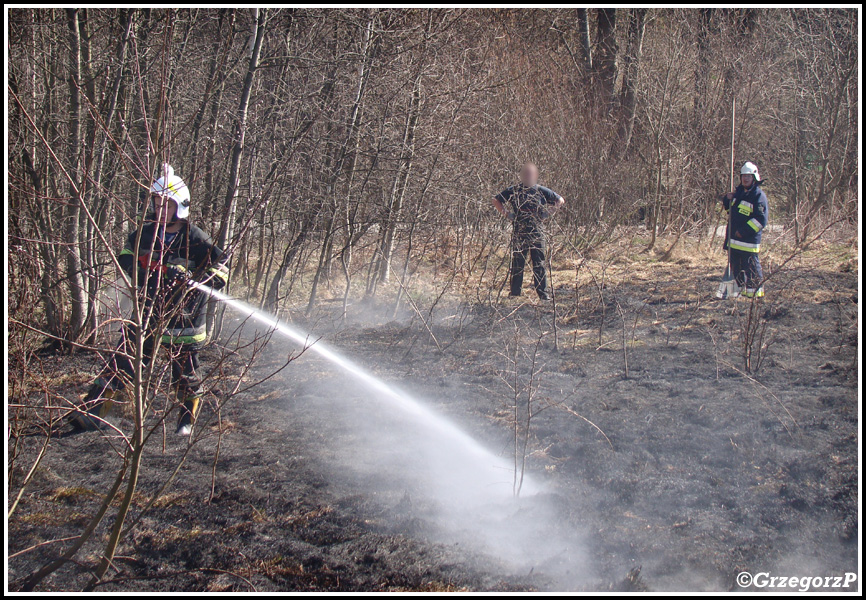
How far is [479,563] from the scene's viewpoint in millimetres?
2980

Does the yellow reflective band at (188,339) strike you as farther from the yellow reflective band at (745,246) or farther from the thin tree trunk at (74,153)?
the yellow reflective band at (745,246)

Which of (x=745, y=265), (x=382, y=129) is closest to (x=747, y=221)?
(x=745, y=265)

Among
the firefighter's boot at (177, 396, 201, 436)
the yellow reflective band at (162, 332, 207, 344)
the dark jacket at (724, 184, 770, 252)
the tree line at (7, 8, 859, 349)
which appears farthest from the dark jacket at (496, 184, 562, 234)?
the firefighter's boot at (177, 396, 201, 436)

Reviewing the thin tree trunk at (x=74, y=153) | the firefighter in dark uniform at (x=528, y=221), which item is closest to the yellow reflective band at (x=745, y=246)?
the firefighter in dark uniform at (x=528, y=221)

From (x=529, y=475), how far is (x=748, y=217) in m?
5.72

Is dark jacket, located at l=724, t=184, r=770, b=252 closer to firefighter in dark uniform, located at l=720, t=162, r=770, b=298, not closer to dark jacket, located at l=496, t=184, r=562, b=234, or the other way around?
firefighter in dark uniform, located at l=720, t=162, r=770, b=298

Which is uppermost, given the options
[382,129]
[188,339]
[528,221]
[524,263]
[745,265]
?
[382,129]

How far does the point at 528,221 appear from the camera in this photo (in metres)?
8.03

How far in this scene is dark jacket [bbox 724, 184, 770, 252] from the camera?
7867mm

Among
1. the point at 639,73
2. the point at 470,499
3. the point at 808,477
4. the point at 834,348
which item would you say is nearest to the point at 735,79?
the point at 639,73

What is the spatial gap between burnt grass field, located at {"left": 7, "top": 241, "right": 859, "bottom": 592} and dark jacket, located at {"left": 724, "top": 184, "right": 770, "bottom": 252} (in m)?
1.88

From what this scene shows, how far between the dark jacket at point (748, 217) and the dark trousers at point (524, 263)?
2.46 m

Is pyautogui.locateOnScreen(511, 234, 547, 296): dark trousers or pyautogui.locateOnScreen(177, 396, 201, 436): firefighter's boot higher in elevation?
pyautogui.locateOnScreen(511, 234, 547, 296): dark trousers

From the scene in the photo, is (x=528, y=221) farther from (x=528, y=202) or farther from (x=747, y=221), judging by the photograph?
(x=747, y=221)
